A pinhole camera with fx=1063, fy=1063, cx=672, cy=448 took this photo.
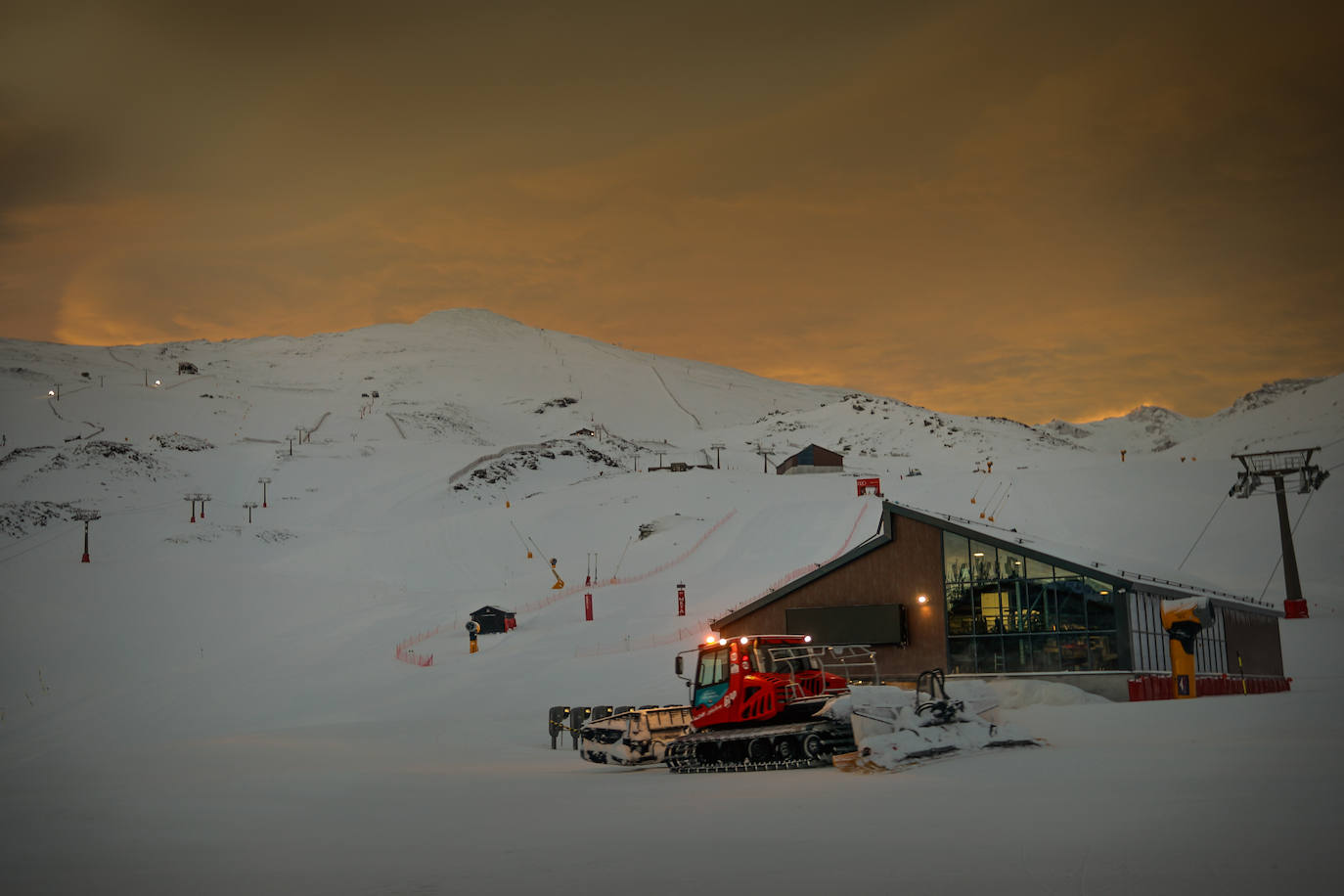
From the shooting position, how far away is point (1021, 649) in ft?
102

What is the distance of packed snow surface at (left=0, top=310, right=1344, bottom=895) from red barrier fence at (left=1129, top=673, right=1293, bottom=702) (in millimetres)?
978

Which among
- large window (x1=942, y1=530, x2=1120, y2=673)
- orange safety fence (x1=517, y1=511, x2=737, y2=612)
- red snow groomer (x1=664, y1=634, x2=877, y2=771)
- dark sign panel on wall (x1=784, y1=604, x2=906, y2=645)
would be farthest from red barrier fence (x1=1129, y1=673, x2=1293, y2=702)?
orange safety fence (x1=517, y1=511, x2=737, y2=612)

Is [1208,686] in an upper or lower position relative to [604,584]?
lower

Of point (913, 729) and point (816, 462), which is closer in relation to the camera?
point (913, 729)

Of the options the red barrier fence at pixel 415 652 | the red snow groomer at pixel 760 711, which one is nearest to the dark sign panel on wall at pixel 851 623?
the red snow groomer at pixel 760 711

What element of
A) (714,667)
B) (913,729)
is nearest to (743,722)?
(714,667)

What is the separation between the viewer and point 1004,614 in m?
31.4

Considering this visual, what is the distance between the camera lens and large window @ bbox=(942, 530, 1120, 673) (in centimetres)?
3003

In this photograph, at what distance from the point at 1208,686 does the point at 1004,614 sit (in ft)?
18.9

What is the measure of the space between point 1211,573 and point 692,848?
51161 millimetres

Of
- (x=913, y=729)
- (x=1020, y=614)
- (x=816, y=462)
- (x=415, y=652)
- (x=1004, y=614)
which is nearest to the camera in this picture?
(x=913, y=729)

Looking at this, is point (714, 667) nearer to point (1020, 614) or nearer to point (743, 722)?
point (743, 722)

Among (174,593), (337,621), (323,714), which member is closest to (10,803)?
(323,714)

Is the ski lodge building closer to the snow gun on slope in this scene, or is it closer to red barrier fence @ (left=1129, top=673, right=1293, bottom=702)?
red barrier fence @ (left=1129, top=673, right=1293, bottom=702)
